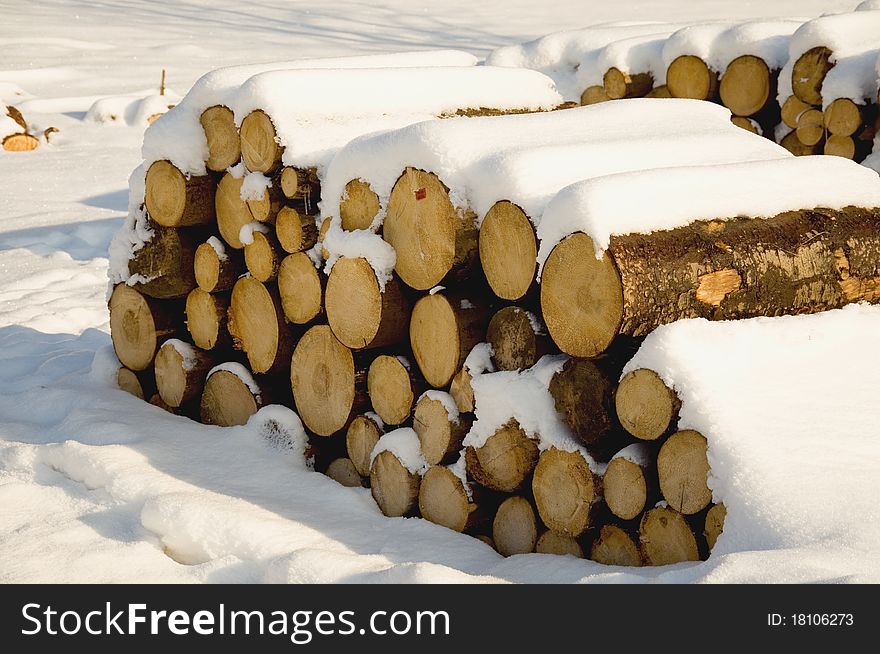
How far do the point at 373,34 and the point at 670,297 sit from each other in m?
18.1

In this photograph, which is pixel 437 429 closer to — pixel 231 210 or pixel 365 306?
pixel 365 306

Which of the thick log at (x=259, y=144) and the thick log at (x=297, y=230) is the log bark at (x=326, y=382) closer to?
the thick log at (x=297, y=230)

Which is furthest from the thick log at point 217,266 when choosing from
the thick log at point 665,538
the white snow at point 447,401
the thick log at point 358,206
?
the thick log at point 665,538

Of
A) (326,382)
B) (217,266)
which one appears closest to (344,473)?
(326,382)

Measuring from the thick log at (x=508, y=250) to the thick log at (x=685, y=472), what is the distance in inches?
23.1

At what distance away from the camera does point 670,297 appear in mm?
2396

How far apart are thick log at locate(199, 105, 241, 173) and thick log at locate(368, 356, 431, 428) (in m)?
0.98

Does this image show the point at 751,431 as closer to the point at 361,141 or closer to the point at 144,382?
the point at 361,141

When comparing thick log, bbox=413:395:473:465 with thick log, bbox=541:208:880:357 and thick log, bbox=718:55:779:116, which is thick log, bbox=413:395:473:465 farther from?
thick log, bbox=718:55:779:116

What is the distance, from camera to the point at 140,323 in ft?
12.6

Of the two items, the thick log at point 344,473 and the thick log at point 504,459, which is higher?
the thick log at point 504,459

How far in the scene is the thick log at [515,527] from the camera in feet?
8.95

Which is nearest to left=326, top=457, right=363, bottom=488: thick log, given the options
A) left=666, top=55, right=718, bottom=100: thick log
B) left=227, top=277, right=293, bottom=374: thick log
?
left=227, top=277, right=293, bottom=374: thick log

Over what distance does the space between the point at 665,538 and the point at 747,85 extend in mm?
4487
